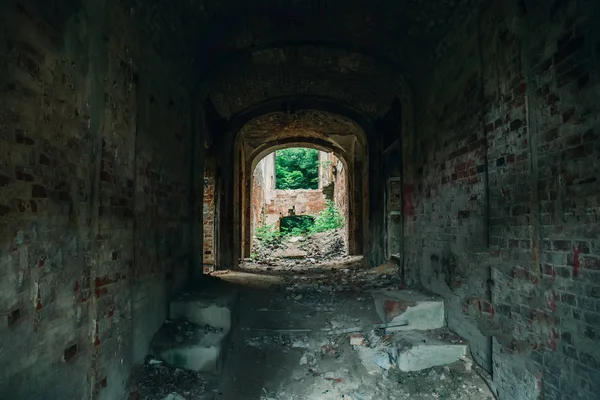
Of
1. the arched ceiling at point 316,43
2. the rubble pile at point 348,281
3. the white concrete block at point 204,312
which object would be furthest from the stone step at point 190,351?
the arched ceiling at point 316,43

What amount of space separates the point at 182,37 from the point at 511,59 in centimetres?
328

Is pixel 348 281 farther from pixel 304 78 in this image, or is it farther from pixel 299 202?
pixel 299 202

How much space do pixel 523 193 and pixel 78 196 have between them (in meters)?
3.09

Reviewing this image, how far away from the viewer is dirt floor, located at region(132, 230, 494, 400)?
143 inches

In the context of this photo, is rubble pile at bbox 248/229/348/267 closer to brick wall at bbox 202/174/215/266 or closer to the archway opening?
the archway opening

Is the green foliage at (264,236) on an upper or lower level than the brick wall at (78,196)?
lower

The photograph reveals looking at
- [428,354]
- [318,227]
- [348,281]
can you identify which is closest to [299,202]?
[318,227]

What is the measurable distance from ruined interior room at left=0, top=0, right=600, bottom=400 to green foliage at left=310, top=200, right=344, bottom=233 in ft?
39.9

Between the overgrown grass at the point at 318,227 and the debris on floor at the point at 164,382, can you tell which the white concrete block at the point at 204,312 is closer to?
the debris on floor at the point at 164,382

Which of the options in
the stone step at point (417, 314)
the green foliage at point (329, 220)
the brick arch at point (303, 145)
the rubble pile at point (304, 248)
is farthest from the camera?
the green foliage at point (329, 220)

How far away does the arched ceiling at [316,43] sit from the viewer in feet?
14.6

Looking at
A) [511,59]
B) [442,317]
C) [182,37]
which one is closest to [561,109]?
[511,59]

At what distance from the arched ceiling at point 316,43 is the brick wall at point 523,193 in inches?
20.2

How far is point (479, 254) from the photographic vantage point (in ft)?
12.2
